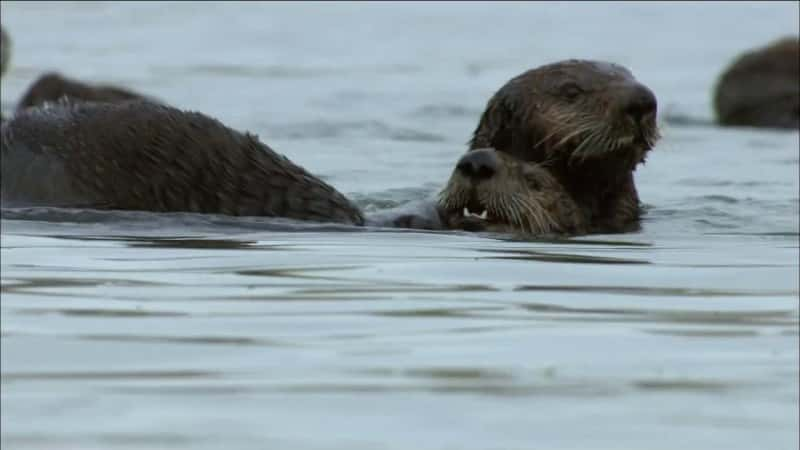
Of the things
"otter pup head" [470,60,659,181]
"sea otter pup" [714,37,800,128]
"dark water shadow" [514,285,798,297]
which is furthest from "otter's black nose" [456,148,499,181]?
"sea otter pup" [714,37,800,128]

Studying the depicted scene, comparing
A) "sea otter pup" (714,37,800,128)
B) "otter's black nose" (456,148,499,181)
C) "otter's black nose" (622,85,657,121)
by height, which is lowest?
"otter's black nose" (456,148,499,181)

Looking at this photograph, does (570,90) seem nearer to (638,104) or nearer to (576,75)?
(576,75)

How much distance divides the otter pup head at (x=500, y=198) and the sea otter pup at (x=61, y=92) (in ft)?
13.1

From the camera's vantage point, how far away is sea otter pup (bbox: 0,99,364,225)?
21.9ft

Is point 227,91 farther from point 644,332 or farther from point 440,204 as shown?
point 644,332

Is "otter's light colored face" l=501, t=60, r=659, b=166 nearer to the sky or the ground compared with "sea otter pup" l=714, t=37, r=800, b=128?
nearer to the ground

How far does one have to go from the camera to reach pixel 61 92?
36.6 ft

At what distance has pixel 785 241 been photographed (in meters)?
7.38

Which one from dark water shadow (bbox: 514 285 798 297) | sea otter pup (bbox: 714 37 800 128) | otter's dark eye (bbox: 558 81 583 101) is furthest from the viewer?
sea otter pup (bbox: 714 37 800 128)

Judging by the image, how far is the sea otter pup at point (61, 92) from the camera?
10.9 m

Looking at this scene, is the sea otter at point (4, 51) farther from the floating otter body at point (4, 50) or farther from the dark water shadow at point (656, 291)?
the dark water shadow at point (656, 291)

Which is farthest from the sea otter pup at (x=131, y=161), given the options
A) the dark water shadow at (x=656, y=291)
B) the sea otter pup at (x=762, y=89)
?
the sea otter pup at (x=762, y=89)

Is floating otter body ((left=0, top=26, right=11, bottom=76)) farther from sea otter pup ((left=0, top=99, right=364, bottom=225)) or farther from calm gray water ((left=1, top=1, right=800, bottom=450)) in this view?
sea otter pup ((left=0, top=99, right=364, bottom=225))

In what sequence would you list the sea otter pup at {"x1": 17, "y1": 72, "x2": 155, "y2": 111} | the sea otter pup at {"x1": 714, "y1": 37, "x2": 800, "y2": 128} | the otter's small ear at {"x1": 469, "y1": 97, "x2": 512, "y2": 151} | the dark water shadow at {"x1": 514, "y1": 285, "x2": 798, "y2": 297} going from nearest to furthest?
Result: the dark water shadow at {"x1": 514, "y1": 285, "x2": 798, "y2": 297}
the otter's small ear at {"x1": 469, "y1": 97, "x2": 512, "y2": 151}
the sea otter pup at {"x1": 17, "y1": 72, "x2": 155, "y2": 111}
the sea otter pup at {"x1": 714, "y1": 37, "x2": 800, "y2": 128}
